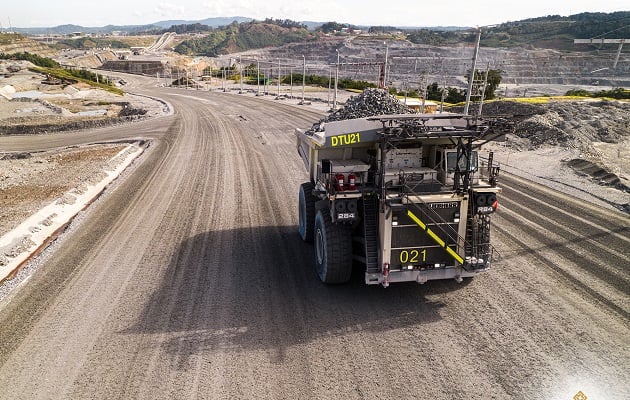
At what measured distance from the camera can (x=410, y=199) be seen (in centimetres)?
750

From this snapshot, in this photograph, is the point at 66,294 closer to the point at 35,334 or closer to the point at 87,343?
the point at 35,334

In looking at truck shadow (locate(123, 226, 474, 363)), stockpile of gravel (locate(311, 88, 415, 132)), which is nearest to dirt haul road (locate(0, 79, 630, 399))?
truck shadow (locate(123, 226, 474, 363))

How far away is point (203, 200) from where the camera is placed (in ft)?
48.0

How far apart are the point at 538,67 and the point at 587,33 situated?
39.0 metres

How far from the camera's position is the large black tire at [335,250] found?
27.0 ft

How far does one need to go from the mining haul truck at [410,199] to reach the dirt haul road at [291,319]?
2.92 ft

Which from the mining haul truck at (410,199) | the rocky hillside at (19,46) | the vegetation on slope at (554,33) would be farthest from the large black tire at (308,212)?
the rocky hillside at (19,46)

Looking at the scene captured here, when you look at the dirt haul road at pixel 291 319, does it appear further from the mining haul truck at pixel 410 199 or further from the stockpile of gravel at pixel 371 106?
the stockpile of gravel at pixel 371 106

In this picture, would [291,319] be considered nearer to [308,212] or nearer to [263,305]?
[263,305]

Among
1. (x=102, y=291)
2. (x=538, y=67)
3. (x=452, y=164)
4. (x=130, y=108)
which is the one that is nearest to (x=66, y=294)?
(x=102, y=291)

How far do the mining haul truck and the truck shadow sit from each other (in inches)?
25.2

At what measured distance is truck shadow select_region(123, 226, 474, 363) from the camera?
7.29 meters

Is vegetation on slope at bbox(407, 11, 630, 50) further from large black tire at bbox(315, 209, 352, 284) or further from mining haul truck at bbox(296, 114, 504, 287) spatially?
large black tire at bbox(315, 209, 352, 284)

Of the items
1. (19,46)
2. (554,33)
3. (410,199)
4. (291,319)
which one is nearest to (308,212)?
(291,319)
